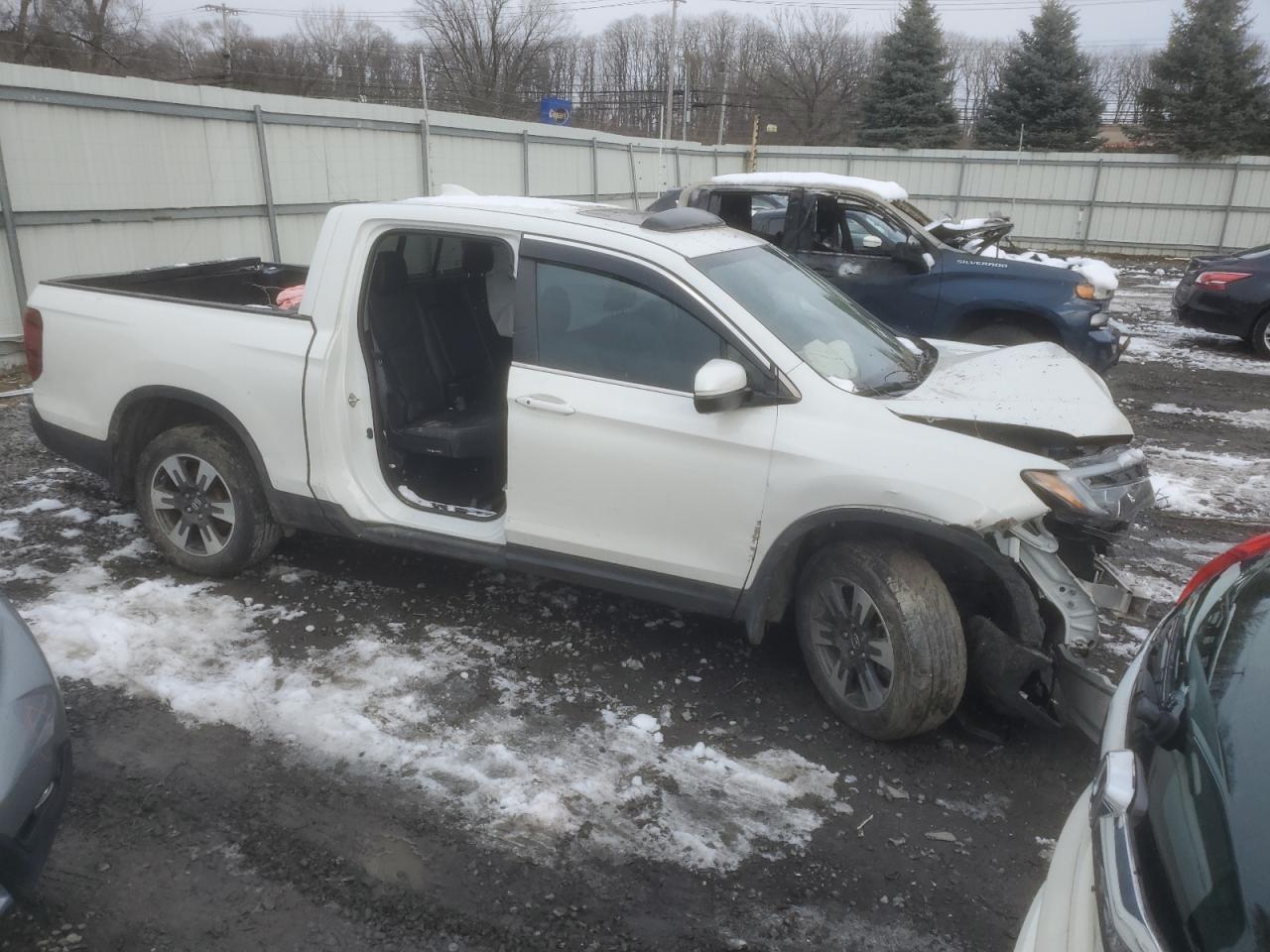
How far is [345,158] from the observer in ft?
42.2

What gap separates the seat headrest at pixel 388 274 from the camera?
4227mm

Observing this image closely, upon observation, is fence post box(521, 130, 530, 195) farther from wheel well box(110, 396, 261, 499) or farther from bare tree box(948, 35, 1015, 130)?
bare tree box(948, 35, 1015, 130)

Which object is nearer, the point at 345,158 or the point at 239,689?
the point at 239,689

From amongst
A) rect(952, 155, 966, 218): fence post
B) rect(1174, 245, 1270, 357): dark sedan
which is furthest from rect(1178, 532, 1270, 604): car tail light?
rect(952, 155, 966, 218): fence post

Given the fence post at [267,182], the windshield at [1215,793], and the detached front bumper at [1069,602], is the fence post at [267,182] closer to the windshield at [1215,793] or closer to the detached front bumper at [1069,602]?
the detached front bumper at [1069,602]

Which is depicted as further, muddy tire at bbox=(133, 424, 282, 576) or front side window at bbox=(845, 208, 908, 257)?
front side window at bbox=(845, 208, 908, 257)

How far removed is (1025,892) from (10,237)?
9611 millimetres

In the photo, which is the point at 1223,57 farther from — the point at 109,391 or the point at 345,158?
the point at 109,391

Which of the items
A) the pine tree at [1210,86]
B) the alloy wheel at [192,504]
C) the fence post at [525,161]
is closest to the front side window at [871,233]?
the alloy wheel at [192,504]

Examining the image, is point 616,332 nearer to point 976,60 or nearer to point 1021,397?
point 1021,397

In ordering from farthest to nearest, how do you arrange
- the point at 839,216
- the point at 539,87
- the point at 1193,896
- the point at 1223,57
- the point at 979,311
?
the point at 539,87
the point at 1223,57
the point at 839,216
the point at 979,311
the point at 1193,896

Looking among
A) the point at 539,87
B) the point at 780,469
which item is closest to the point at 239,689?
the point at 780,469

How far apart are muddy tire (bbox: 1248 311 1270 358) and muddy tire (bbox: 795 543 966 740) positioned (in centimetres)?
971

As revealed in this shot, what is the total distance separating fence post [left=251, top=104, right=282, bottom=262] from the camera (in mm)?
11281
